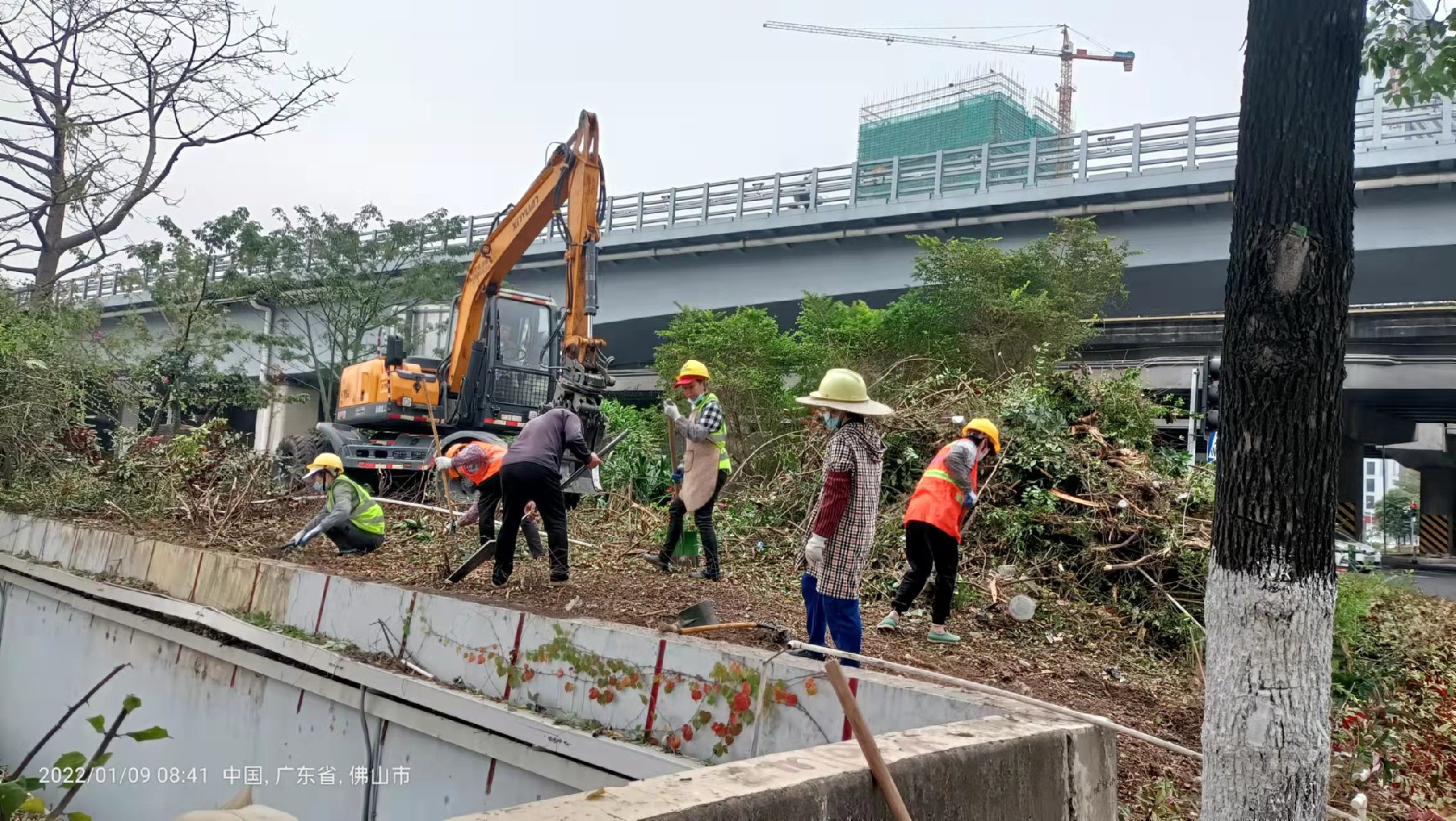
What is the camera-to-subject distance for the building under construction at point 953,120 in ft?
130

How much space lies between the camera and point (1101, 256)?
1606cm

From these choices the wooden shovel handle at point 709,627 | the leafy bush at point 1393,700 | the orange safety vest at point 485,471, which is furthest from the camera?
the orange safety vest at point 485,471

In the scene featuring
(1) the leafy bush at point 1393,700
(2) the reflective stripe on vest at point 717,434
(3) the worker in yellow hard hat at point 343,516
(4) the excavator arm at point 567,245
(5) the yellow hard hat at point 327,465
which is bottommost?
(1) the leafy bush at point 1393,700

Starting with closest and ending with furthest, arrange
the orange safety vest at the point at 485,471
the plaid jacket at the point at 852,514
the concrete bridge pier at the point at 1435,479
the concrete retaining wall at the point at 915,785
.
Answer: the concrete retaining wall at the point at 915,785 < the plaid jacket at the point at 852,514 < the orange safety vest at the point at 485,471 < the concrete bridge pier at the point at 1435,479

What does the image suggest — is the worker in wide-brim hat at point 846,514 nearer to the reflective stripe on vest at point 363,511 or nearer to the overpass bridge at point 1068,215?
the reflective stripe on vest at point 363,511

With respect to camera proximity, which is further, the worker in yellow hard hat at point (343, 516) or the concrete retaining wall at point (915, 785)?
the worker in yellow hard hat at point (343, 516)

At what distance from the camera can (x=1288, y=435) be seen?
11.2 ft

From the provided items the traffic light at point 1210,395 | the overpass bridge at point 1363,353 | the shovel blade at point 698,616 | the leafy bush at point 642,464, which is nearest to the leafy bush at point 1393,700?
the traffic light at point 1210,395

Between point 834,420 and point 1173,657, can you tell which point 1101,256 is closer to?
point 1173,657

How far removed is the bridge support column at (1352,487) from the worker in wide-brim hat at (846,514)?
2203 cm

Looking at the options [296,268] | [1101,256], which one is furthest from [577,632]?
[296,268]

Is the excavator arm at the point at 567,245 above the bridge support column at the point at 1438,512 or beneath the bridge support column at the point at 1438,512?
above

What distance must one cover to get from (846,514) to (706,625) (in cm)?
102

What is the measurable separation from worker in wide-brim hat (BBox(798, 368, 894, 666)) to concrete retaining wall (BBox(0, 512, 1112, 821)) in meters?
0.65
